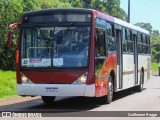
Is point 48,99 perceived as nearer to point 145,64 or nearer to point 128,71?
point 128,71

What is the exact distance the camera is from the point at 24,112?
1405cm

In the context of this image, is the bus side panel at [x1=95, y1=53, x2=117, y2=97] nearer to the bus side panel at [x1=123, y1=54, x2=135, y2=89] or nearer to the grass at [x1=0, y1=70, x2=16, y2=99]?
the bus side panel at [x1=123, y1=54, x2=135, y2=89]

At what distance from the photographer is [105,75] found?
16.2 meters

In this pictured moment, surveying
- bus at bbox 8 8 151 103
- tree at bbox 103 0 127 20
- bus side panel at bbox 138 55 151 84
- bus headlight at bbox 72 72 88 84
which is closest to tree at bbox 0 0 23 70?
bus side panel at bbox 138 55 151 84

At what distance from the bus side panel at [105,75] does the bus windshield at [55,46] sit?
95 centimetres

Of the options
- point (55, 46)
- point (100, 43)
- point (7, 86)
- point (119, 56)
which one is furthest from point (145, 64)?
point (55, 46)

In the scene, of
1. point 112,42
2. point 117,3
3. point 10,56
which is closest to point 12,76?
point 10,56

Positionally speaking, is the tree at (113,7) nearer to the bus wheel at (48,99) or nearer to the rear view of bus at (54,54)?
the bus wheel at (48,99)

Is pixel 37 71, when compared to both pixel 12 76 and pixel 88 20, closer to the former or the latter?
pixel 88 20

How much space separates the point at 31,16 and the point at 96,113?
3804 millimetres

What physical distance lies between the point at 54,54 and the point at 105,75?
226cm

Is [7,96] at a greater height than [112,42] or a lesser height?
lesser

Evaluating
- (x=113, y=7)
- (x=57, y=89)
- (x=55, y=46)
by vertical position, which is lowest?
(x=57, y=89)

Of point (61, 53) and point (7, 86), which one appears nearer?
point (61, 53)
